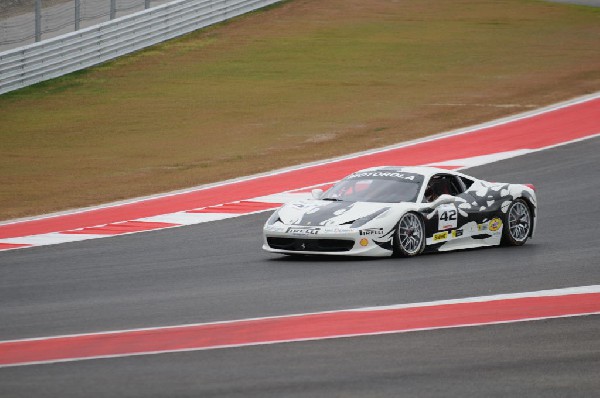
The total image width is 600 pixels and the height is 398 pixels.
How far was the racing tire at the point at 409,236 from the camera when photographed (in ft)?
47.7

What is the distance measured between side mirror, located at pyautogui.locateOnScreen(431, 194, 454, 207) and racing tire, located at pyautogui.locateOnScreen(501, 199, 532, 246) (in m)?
1.12

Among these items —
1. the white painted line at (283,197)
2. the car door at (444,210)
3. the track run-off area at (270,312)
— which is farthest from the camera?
the white painted line at (283,197)

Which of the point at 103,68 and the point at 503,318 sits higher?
the point at 103,68

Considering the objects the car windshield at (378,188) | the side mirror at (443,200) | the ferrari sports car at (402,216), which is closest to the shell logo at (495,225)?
the ferrari sports car at (402,216)

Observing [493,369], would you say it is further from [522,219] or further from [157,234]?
[157,234]

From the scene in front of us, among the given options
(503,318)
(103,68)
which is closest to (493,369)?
(503,318)

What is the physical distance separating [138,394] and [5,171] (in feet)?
56.6

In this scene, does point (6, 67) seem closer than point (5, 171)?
No

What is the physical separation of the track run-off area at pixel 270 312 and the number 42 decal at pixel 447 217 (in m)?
0.39

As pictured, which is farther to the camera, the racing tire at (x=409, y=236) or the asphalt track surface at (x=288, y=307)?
the racing tire at (x=409, y=236)

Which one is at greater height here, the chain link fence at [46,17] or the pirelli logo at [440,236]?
the chain link fence at [46,17]

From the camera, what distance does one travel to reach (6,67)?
32.2 metres

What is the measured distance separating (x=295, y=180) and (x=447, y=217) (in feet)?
23.5

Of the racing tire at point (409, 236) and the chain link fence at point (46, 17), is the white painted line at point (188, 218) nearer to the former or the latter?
the racing tire at point (409, 236)
